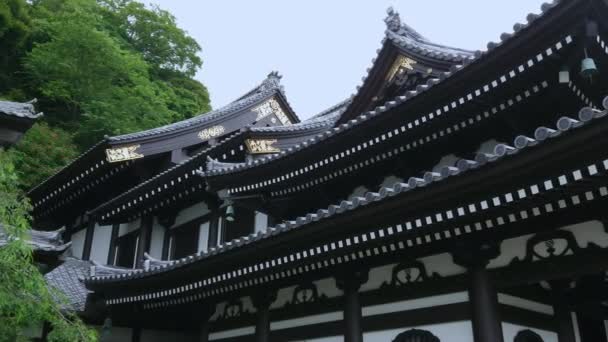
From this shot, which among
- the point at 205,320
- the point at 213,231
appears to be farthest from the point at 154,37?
the point at 205,320

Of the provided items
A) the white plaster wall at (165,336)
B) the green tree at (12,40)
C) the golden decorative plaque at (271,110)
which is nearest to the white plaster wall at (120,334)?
the white plaster wall at (165,336)

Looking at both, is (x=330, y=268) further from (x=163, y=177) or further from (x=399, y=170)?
(x=163, y=177)

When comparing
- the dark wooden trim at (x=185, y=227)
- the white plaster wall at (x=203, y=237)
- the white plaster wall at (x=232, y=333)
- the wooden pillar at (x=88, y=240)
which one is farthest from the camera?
the wooden pillar at (x=88, y=240)

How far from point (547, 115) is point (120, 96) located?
20.4 metres

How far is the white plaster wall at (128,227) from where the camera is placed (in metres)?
15.3

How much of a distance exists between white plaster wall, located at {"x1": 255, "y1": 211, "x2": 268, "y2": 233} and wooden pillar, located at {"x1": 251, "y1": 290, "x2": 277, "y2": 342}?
2649 mm

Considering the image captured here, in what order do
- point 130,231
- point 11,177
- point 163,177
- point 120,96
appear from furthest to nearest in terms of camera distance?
point 120,96 → point 130,231 → point 163,177 → point 11,177

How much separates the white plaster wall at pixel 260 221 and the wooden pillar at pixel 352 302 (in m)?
4.02

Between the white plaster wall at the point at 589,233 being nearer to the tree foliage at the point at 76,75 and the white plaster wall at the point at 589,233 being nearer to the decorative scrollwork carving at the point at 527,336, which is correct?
the decorative scrollwork carving at the point at 527,336

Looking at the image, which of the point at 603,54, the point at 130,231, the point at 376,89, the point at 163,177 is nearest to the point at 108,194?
the point at 130,231

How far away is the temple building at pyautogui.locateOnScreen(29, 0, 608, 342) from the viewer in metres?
5.93

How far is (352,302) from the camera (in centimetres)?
813

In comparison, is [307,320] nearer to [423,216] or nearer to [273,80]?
[423,216]

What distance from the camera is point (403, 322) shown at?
24.7 feet
